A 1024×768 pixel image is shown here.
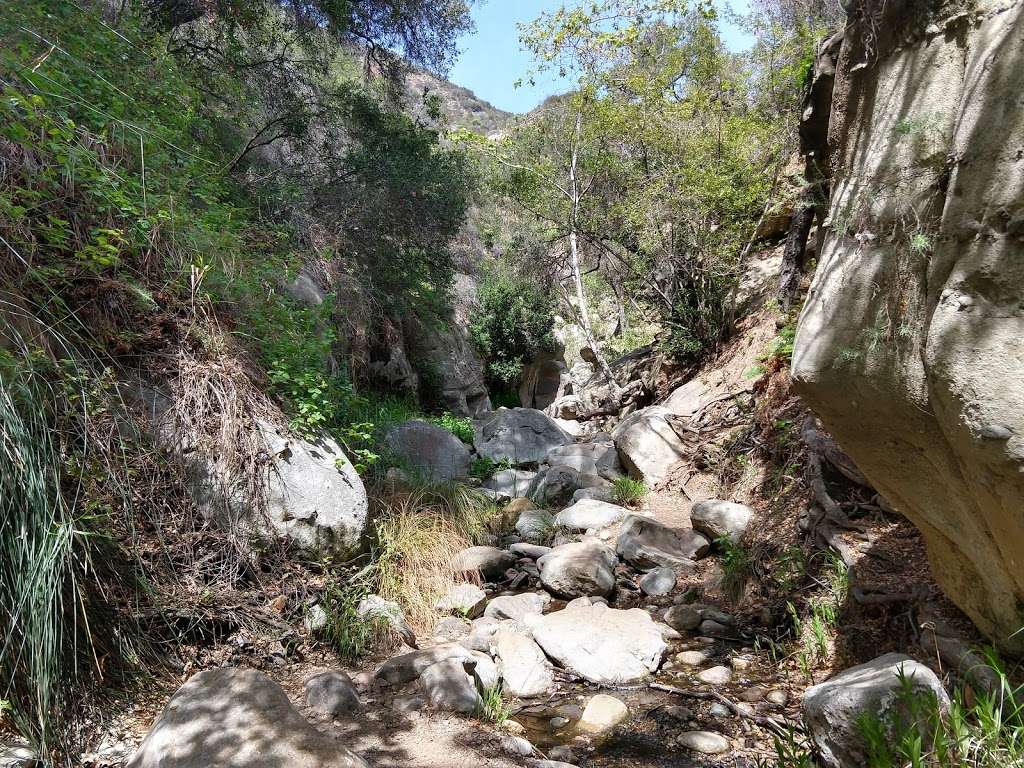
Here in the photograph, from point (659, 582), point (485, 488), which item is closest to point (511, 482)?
point (485, 488)

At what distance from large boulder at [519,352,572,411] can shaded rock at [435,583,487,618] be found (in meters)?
13.9

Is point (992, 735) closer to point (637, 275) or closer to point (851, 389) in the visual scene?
point (851, 389)

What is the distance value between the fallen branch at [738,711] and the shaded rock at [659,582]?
4.91ft

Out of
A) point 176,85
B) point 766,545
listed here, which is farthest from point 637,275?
point 176,85

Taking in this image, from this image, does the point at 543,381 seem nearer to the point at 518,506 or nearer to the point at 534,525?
the point at 518,506

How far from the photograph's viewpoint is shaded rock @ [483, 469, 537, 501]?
29.2 ft

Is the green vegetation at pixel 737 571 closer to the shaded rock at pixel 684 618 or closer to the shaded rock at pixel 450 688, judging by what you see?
the shaded rock at pixel 684 618

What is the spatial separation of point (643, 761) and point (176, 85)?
6.31m

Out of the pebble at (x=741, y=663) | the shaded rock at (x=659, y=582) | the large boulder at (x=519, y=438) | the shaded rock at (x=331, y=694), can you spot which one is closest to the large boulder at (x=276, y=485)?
the shaded rock at (x=331, y=694)

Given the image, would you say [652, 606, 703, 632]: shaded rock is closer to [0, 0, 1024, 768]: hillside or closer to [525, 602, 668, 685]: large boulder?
[0, 0, 1024, 768]: hillside

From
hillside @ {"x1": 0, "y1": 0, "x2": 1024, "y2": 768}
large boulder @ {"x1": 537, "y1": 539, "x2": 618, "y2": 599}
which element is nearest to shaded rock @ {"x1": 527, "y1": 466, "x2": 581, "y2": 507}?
hillside @ {"x1": 0, "y1": 0, "x2": 1024, "y2": 768}

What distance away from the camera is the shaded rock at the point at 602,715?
12.1ft

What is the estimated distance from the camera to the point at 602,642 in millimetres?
4512

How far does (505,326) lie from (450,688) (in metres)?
16.5
